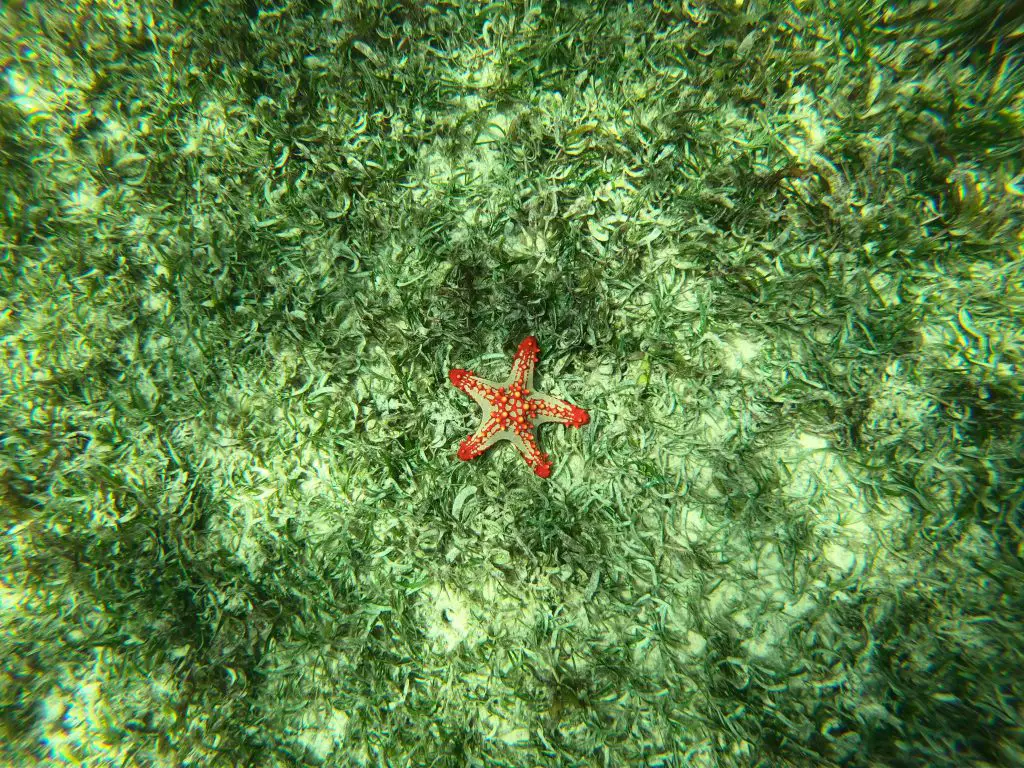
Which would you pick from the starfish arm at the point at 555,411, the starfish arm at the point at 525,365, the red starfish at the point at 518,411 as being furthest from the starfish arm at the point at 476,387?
the starfish arm at the point at 555,411

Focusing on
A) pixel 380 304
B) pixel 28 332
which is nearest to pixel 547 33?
pixel 380 304

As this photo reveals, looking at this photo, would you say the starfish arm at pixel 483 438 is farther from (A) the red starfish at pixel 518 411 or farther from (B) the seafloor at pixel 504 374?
(B) the seafloor at pixel 504 374

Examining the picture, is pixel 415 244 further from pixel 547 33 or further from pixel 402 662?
pixel 402 662

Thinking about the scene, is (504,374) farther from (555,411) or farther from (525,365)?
(555,411)

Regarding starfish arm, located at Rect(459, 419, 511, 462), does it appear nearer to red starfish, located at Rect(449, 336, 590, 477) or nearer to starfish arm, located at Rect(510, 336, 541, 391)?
red starfish, located at Rect(449, 336, 590, 477)

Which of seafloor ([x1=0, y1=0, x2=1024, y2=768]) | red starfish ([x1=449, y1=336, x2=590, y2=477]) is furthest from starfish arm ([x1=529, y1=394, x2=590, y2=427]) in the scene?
seafloor ([x1=0, y1=0, x2=1024, y2=768])

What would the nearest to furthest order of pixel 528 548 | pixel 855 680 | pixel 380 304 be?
1. pixel 855 680
2. pixel 528 548
3. pixel 380 304
